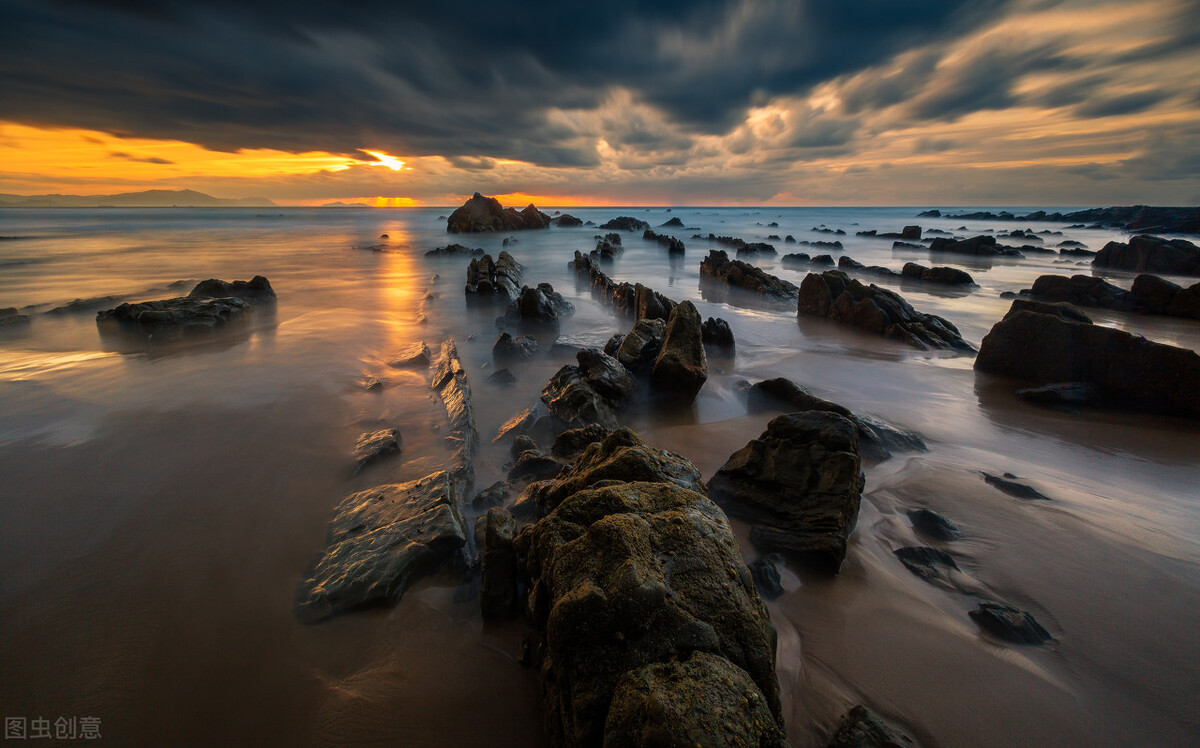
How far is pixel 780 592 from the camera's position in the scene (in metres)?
3.34

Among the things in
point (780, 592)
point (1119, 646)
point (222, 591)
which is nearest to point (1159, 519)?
point (1119, 646)

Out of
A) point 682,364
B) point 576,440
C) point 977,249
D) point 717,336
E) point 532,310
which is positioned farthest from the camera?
point 977,249

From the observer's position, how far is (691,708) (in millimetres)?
1635

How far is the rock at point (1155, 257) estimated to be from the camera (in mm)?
21547

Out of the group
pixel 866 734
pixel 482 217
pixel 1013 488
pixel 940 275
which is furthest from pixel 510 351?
pixel 482 217

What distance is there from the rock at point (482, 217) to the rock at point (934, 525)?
184 feet

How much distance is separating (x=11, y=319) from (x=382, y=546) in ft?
52.1

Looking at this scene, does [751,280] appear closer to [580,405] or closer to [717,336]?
[717,336]

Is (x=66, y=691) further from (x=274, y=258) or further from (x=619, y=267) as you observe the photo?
(x=274, y=258)

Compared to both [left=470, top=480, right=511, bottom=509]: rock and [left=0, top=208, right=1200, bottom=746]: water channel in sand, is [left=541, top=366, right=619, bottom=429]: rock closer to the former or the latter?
[left=0, top=208, right=1200, bottom=746]: water channel in sand

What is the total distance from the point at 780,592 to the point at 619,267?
25.7m

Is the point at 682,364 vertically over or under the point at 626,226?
under

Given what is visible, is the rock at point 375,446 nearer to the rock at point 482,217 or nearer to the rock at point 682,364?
the rock at point 682,364

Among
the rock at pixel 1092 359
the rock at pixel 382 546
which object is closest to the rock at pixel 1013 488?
the rock at pixel 1092 359
